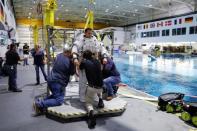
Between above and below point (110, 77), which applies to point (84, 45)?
above

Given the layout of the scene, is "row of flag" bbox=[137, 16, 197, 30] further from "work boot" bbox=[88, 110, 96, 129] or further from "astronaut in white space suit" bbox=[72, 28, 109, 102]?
"work boot" bbox=[88, 110, 96, 129]

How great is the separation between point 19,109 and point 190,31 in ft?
86.6

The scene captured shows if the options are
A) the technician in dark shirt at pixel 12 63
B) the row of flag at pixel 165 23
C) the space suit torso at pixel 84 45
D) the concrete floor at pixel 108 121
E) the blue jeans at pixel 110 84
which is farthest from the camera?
the row of flag at pixel 165 23

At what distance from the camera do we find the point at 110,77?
540cm

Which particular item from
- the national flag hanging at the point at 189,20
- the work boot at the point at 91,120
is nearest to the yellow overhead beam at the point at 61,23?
the national flag hanging at the point at 189,20

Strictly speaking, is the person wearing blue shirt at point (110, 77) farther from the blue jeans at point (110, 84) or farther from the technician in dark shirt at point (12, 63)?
the technician in dark shirt at point (12, 63)

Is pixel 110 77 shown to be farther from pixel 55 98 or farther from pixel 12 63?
pixel 12 63

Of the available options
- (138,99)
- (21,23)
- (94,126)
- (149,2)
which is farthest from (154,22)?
(94,126)

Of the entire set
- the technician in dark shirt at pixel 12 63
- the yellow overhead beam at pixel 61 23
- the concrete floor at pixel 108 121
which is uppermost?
the yellow overhead beam at pixel 61 23

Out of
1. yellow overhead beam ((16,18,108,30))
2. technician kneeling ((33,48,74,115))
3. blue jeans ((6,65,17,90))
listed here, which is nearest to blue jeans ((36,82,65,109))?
technician kneeling ((33,48,74,115))

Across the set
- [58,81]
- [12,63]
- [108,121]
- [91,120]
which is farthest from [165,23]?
[91,120]

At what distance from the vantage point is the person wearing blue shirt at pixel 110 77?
5.20 meters

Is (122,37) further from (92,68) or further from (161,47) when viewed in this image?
(92,68)

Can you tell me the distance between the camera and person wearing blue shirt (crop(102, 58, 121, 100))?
5195 millimetres
